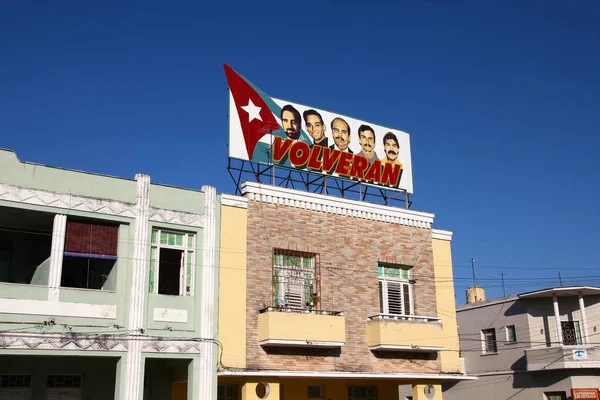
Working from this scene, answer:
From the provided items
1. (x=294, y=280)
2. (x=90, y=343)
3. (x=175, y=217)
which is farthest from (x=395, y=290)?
(x=90, y=343)

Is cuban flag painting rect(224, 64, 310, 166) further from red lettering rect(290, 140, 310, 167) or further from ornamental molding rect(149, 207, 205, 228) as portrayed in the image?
ornamental molding rect(149, 207, 205, 228)

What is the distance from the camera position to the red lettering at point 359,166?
28766 mm

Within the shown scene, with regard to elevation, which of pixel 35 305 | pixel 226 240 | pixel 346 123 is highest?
pixel 346 123

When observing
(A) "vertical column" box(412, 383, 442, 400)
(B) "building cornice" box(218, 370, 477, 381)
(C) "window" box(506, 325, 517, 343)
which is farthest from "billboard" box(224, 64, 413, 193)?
(C) "window" box(506, 325, 517, 343)

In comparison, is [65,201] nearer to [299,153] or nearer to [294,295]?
[294,295]

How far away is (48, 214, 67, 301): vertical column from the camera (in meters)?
20.5

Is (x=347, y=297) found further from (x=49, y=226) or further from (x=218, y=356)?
(x=49, y=226)

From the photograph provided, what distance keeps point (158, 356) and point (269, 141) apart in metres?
9.43

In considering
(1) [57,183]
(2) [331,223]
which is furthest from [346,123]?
(1) [57,183]

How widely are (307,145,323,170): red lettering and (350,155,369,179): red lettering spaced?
1690mm

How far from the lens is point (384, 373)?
2598 centimetres

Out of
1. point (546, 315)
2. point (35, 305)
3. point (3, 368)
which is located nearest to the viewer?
point (35, 305)

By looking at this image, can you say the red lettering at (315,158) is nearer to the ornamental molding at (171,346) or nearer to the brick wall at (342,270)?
the brick wall at (342,270)

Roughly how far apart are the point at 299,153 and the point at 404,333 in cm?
820
